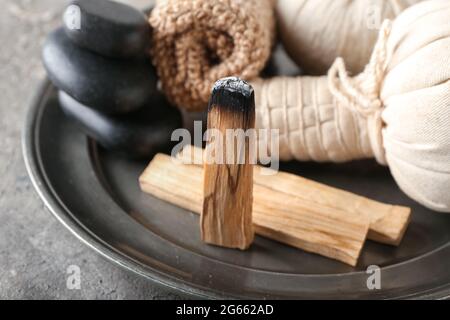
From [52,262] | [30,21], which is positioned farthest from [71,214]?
[30,21]

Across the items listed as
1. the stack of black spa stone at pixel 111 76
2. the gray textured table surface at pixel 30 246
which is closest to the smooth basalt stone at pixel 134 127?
the stack of black spa stone at pixel 111 76

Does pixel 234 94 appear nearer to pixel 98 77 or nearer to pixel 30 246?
pixel 98 77

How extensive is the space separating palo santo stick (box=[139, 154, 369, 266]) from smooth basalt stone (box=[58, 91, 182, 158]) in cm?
4

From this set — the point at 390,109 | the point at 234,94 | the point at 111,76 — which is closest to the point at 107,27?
the point at 111,76

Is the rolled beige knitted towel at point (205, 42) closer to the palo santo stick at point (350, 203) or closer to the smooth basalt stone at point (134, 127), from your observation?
the smooth basalt stone at point (134, 127)

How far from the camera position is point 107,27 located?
755 millimetres

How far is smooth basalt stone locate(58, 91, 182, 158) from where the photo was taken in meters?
0.82

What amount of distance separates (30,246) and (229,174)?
0.96ft

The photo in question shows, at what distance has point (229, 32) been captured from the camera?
79 cm

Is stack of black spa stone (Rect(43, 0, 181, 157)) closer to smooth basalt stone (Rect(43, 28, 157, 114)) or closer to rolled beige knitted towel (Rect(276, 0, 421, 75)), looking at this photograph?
smooth basalt stone (Rect(43, 28, 157, 114))

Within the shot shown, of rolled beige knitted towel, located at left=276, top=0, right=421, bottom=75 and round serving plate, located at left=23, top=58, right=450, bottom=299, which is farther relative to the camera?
rolled beige knitted towel, located at left=276, top=0, right=421, bottom=75

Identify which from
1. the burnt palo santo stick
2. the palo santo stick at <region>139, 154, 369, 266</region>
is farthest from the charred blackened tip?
the palo santo stick at <region>139, 154, 369, 266</region>
